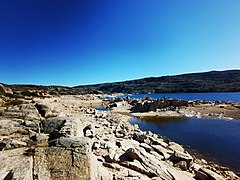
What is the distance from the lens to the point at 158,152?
12.2m

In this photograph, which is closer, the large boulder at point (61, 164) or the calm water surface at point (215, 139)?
the large boulder at point (61, 164)

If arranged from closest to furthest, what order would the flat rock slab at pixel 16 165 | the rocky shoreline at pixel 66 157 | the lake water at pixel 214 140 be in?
the flat rock slab at pixel 16 165 < the rocky shoreline at pixel 66 157 < the lake water at pixel 214 140

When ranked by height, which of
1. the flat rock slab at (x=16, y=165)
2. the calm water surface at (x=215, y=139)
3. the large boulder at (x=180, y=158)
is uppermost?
the flat rock slab at (x=16, y=165)

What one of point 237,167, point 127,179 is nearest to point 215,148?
point 237,167

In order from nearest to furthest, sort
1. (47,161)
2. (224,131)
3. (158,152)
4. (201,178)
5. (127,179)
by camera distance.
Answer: (47,161)
(127,179)
(201,178)
(158,152)
(224,131)

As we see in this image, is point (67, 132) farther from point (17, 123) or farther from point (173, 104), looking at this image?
point (173, 104)

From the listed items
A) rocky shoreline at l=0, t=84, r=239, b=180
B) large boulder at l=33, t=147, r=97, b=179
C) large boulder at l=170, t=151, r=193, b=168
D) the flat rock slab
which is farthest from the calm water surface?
the flat rock slab

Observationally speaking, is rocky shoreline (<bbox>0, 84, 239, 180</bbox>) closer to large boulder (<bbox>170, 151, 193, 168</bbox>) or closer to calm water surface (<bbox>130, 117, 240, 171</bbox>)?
large boulder (<bbox>170, 151, 193, 168</bbox>)

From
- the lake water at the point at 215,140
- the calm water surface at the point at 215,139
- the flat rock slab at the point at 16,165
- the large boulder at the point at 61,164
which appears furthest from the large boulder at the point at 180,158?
the flat rock slab at the point at 16,165

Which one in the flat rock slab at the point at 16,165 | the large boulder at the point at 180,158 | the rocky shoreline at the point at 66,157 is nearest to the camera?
the flat rock slab at the point at 16,165

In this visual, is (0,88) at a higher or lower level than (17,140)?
higher

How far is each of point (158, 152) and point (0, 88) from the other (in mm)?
26548

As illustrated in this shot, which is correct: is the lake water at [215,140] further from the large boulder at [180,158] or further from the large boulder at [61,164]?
the large boulder at [61,164]

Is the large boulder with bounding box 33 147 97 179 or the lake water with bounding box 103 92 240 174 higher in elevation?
the large boulder with bounding box 33 147 97 179
